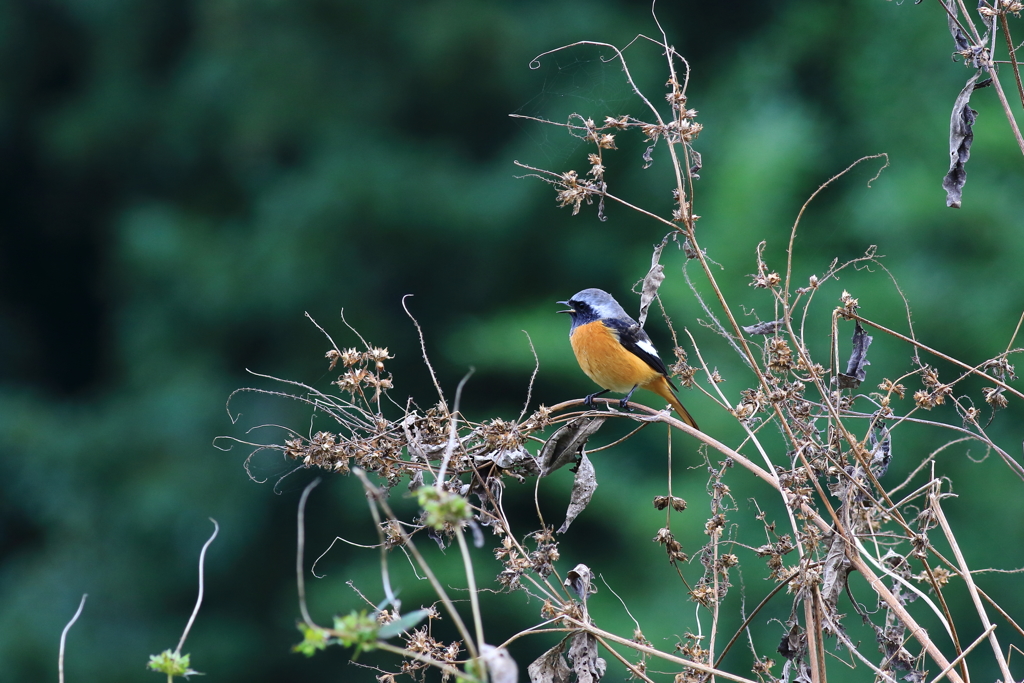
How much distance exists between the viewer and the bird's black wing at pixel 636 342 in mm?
3906

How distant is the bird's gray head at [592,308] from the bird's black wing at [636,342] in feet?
0.27

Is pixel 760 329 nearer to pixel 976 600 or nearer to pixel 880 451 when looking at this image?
pixel 880 451

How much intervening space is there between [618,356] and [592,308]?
378 millimetres

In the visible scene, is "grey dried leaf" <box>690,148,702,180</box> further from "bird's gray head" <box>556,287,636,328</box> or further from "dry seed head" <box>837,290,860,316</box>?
"bird's gray head" <box>556,287,636,328</box>

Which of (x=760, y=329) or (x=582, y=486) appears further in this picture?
(x=582, y=486)

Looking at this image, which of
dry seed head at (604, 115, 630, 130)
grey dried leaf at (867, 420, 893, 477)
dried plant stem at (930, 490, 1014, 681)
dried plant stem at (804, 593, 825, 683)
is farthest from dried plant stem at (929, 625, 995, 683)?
dry seed head at (604, 115, 630, 130)

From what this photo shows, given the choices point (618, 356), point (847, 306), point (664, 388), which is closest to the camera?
point (847, 306)

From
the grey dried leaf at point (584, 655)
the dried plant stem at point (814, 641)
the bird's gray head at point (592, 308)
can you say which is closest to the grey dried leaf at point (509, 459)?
the grey dried leaf at point (584, 655)

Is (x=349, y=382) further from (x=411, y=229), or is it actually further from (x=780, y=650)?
(x=411, y=229)

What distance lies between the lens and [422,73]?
35.7 ft

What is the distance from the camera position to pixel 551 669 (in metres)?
1.87

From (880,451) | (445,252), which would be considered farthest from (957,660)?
(445,252)

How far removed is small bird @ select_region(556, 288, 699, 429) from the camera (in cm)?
384

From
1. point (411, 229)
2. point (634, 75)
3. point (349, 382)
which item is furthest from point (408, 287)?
point (349, 382)
